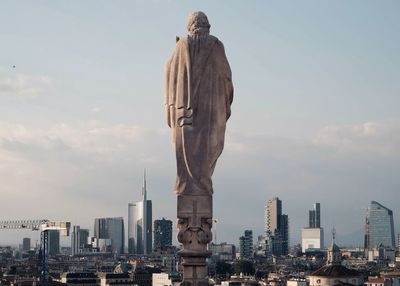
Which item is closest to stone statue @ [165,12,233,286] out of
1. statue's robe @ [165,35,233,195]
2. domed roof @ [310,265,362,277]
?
statue's robe @ [165,35,233,195]

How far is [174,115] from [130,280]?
108 m

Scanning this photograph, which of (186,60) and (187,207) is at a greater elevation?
(186,60)

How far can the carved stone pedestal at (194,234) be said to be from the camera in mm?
10961

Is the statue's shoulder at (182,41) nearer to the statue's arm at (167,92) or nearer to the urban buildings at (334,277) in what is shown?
the statue's arm at (167,92)

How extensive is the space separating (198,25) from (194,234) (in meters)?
2.60

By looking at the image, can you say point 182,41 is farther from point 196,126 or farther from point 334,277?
point 334,277

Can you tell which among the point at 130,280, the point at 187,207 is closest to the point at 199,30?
the point at 187,207

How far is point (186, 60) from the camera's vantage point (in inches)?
446

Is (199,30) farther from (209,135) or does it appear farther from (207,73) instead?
(209,135)

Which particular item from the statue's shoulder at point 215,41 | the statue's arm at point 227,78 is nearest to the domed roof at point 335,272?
the statue's arm at point 227,78

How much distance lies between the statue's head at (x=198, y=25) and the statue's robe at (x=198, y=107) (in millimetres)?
114

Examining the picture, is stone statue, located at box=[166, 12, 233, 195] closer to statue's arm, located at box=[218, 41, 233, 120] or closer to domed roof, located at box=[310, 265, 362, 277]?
statue's arm, located at box=[218, 41, 233, 120]

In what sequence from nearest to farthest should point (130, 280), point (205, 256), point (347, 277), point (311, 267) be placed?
point (205, 256)
point (347, 277)
point (130, 280)
point (311, 267)

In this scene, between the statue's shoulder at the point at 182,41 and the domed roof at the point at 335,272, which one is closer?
the statue's shoulder at the point at 182,41
